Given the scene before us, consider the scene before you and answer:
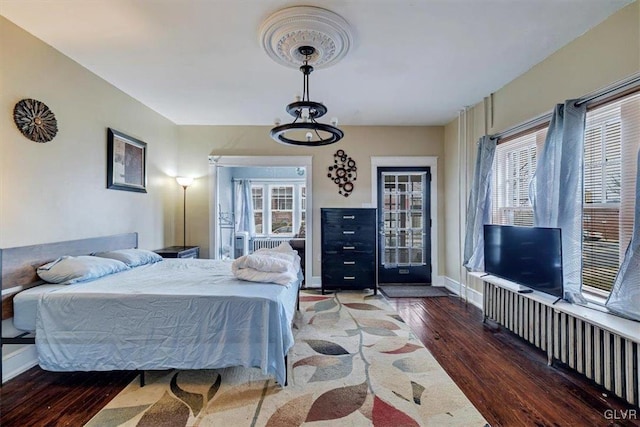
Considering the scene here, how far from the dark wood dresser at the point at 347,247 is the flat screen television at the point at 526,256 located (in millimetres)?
1707

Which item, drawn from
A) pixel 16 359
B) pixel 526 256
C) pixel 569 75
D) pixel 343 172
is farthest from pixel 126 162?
pixel 569 75

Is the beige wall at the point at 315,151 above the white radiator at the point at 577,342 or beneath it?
above

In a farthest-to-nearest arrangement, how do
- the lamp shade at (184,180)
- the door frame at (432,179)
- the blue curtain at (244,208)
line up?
the blue curtain at (244,208), the door frame at (432,179), the lamp shade at (184,180)

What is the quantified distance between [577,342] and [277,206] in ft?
20.7

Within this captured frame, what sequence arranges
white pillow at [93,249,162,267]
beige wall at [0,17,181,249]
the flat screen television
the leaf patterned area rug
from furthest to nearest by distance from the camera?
white pillow at [93,249,162,267]
the flat screen television
beige wall at [0,17,181,249]
the leaf patterned area rug

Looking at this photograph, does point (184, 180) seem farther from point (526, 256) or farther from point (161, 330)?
point (526, 256)

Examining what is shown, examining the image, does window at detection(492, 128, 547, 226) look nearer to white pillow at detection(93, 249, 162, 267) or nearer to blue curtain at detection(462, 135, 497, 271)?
blue curtain at detection(462, 135, 497, 271)

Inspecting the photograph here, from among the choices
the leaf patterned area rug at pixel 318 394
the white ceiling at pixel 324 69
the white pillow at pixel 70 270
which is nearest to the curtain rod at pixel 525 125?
the white ceiling at pixel 324 69

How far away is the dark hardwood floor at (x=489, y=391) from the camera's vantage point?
6.37ft

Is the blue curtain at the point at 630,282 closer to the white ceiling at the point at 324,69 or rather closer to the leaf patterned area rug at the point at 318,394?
Result: the leaf patterned area rug at the point at 318,394

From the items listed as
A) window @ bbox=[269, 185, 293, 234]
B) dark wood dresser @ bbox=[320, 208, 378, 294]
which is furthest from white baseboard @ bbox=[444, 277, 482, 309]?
window @ bbox=[269, 185, 293, 234]

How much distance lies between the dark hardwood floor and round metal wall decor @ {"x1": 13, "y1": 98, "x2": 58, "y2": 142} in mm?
1944

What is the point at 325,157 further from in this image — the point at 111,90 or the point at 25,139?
the point at 25,139

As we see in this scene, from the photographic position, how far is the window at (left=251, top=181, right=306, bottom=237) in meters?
7.71
